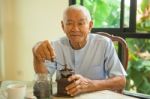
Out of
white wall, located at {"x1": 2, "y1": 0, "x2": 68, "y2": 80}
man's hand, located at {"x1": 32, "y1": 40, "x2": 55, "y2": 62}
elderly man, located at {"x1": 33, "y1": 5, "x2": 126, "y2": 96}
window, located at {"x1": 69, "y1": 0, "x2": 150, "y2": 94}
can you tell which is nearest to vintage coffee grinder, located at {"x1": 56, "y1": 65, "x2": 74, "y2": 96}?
man's hand, located at {"x1": 32, "y1": 40, "x2": 55, "y2": 62}

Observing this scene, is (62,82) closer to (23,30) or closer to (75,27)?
(75,27)

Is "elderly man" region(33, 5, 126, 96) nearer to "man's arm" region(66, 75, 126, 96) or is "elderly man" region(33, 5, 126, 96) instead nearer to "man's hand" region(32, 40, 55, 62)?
"man's arm" region(66, 75, 126, 96)

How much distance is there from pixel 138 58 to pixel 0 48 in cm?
225

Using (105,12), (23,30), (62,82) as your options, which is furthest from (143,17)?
(23,30)

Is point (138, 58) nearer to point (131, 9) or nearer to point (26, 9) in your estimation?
point (131, 9)

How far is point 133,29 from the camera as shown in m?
2.94

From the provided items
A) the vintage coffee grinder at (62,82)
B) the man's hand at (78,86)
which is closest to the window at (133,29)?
the man's hand at (78,86)

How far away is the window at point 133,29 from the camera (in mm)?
2908

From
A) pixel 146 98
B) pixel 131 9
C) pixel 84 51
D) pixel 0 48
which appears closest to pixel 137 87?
pixel 146 98

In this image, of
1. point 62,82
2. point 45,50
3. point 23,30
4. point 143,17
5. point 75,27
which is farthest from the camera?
point 23,30

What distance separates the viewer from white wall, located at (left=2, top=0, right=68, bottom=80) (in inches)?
143

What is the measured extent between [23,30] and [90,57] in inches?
93.3

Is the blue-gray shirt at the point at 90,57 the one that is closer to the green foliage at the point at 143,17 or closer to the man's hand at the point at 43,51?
the man's hand at the point at 43,51

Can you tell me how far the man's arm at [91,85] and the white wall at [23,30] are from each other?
1975mm
